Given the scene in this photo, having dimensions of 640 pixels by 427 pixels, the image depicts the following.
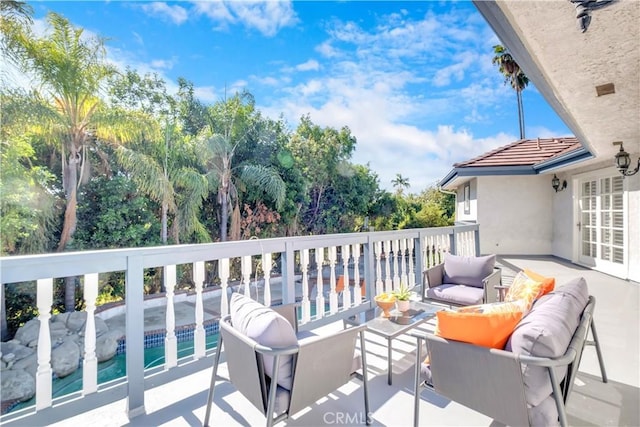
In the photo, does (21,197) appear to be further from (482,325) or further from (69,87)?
(482,325)

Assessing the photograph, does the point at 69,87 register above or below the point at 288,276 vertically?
above

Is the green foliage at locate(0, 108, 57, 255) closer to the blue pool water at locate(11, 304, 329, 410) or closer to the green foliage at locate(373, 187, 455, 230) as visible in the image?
the blue pool water at locate(11, 304, 329, 410)

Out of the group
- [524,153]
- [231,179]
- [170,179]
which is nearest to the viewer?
[524,153]

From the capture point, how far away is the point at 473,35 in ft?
22.9

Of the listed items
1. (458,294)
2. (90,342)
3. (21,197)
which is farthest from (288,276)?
(21,197)

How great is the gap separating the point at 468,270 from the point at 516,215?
23.4ft

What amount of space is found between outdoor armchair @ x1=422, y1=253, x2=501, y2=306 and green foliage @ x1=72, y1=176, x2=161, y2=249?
11288mm

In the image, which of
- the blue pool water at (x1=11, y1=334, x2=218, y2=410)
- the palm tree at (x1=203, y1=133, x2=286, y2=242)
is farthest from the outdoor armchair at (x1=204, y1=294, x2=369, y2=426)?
the palm tree at (x1=203, y1=133, x2=286, y2=242)

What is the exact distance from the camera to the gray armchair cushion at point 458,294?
11.9 ft

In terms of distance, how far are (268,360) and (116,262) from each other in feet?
4.01

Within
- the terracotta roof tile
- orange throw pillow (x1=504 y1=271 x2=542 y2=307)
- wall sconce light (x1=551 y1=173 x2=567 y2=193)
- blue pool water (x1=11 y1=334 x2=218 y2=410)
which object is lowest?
blue pool water (x1=11 y1=334 x2=218 y2=410)

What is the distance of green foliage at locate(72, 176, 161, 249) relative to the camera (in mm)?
11180

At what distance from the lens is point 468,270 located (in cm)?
411

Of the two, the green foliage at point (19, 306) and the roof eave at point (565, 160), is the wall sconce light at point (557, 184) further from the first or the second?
the green foliage at point (19, 306)
